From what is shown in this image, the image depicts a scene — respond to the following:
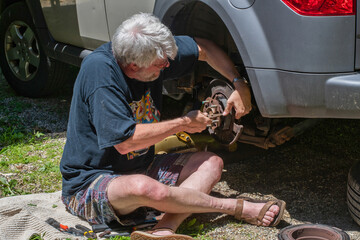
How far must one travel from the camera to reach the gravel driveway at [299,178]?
294cm

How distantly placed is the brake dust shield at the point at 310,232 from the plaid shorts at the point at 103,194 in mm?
787

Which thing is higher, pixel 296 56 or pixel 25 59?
pixel 296 56

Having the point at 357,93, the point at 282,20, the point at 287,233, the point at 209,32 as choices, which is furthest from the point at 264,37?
the point at 287,233

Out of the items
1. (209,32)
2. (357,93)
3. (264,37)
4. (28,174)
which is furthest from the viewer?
(28,174)

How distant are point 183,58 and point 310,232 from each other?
1253 mm

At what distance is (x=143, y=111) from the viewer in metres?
2.99

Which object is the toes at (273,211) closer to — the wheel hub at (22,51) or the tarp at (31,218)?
the tarp at (31,218)

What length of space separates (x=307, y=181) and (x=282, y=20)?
1377 mm

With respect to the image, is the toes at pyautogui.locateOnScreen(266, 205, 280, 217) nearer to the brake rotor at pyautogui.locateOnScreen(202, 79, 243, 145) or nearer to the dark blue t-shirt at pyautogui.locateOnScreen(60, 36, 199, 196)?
the brake rotor at pyautogui.locateOnScreen(202, 79, 243, 145)

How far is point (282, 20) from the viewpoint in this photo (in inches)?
97.4

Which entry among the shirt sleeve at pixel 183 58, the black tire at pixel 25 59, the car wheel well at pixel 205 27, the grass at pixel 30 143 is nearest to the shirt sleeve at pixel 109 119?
the shirt sleeve at pixel 183 58

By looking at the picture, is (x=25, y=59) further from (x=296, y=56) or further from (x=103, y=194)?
(x=296, y=56)

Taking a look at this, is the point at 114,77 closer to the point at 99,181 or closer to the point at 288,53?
the point at 99,181

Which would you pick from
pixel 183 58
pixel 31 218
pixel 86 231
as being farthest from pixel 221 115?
pixel 31 218
